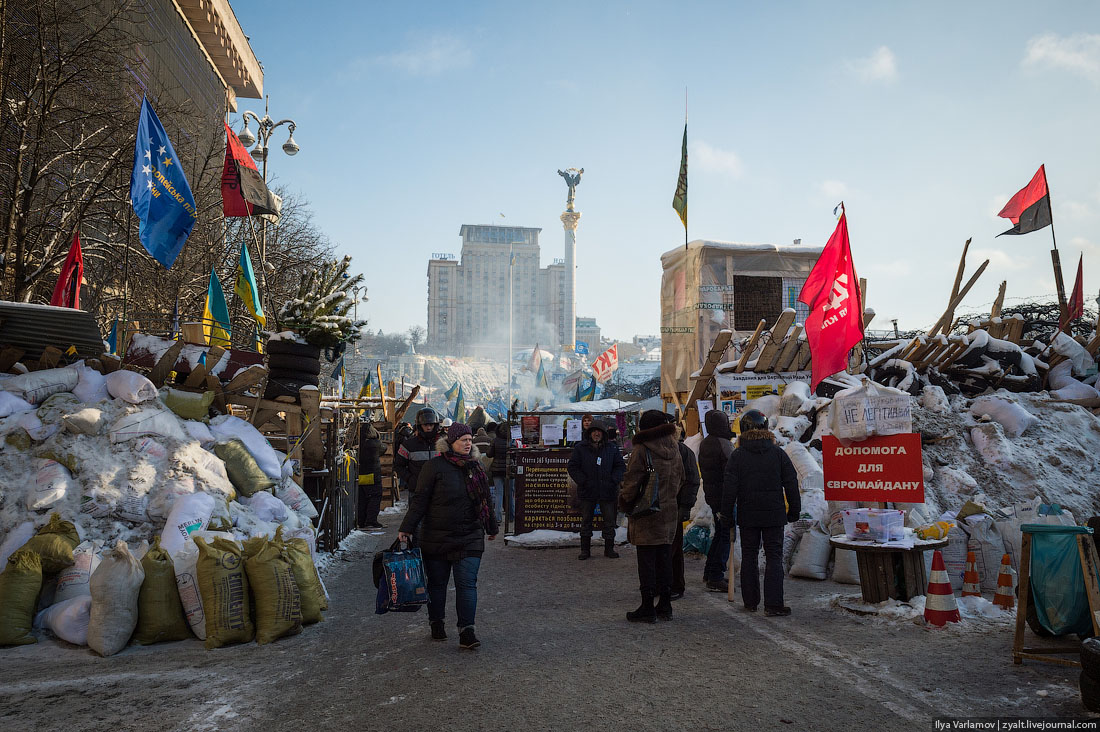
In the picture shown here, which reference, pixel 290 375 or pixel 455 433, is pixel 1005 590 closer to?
pixel 455 433

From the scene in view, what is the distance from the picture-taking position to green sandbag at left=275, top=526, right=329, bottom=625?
629cm

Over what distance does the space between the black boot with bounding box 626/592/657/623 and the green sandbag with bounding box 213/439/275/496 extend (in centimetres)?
436

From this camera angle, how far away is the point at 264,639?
5.70 m

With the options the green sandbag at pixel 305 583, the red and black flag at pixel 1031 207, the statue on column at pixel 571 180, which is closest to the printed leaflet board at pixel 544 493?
the green sandbag at pixel 305 583

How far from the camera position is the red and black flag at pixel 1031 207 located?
14.5m

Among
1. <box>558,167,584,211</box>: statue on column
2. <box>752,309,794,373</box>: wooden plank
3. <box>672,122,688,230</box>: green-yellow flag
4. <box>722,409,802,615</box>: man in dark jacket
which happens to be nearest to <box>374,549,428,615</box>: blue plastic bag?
<box>722,409,802,615</box>: man in dark jacket

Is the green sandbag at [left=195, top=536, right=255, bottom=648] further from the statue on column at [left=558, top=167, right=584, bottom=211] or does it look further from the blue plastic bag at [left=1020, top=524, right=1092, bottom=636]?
the statue on column at [left=558, top=167, right=584, bottom=211]

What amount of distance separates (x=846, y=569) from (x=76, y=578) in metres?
7.27

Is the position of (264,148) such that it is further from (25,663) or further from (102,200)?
(25,663)

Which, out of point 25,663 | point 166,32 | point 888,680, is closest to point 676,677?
point 888,680

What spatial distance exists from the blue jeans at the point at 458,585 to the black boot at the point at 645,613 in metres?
1.46

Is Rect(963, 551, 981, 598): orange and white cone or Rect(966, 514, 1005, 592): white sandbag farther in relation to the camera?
Rect(966, 514, 1005, 592): white sandbag

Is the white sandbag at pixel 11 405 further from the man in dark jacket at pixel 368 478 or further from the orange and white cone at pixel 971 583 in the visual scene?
the orange and white cone at pixel 971 583

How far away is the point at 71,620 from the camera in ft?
18.5
